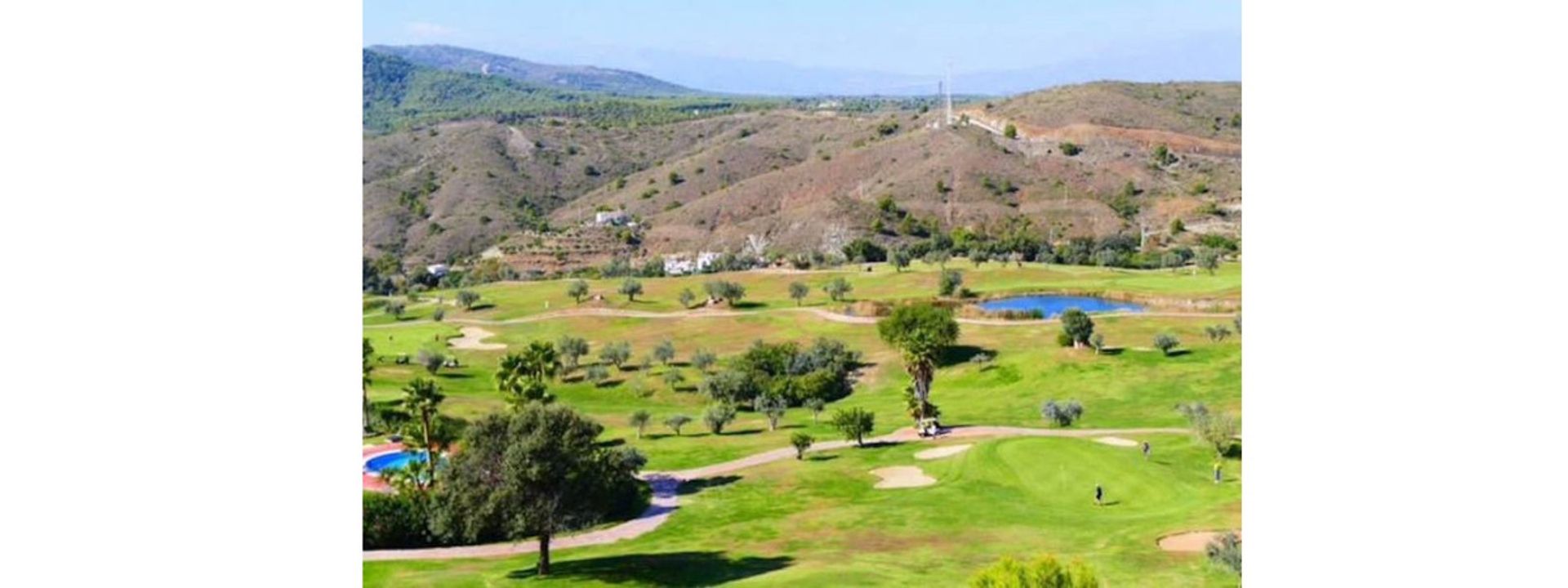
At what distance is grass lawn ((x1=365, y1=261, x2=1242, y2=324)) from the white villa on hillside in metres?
2.93

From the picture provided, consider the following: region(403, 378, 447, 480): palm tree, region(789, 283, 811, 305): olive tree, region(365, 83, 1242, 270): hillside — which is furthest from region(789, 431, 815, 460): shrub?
region(365, 83, 1242, 270): hillside

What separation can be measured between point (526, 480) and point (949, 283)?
84.1ft

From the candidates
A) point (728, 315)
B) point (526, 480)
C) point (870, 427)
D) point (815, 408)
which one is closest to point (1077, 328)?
point (815, 408)

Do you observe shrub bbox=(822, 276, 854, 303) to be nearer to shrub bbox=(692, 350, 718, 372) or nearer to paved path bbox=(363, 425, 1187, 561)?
shrub bbox=(692, 350, 718, 372)

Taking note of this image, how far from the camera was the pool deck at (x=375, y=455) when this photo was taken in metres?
22.6

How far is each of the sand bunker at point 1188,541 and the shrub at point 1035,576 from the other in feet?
18.0

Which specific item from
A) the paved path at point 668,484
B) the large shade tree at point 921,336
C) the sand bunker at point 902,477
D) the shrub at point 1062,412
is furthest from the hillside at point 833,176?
the sand bunker at point 902,477

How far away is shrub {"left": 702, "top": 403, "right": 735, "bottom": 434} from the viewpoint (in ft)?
92.3

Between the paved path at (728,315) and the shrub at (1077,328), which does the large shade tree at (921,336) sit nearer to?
the paved path at (728,315)

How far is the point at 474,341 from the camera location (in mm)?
36781
